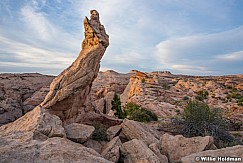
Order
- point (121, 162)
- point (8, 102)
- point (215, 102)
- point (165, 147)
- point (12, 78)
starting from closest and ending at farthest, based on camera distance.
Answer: point (121, 162), point (165, 147), point (8, 102), point (12, 78), point (215, 102)

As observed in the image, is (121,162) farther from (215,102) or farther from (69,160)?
(215,102)

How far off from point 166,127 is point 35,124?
9129 mm

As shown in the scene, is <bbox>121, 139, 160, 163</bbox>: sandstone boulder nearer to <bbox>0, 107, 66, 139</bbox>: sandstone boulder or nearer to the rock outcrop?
<bbox>0, 107, 66, 139</bbox>: sandstone boulder

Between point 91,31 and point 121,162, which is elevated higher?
point 91,31

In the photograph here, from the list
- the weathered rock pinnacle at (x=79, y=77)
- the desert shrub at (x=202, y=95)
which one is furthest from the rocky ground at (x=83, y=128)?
the desert shrub at (x=202, y=95)

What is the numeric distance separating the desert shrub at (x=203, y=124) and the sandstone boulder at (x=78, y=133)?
273 inches

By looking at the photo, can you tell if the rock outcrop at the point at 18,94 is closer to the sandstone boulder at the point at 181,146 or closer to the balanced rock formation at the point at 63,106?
the balanced rock formation at the point at 63,106

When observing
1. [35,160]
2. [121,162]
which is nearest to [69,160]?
[35,160]

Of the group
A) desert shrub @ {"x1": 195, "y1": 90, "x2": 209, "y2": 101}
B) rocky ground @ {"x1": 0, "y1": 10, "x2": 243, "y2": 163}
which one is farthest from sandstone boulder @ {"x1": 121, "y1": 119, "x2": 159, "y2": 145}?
desert shrub @ {"x1": 195, "y1": 90, "x2": 209, "y2": 101}

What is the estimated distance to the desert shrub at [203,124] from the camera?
13469 millimetres

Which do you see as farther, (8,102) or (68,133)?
(8,102)

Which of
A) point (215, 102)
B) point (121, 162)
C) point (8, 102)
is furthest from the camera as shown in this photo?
point (215, 102)

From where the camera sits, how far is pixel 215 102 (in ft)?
104

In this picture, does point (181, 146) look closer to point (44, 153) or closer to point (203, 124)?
point (44, 153)
